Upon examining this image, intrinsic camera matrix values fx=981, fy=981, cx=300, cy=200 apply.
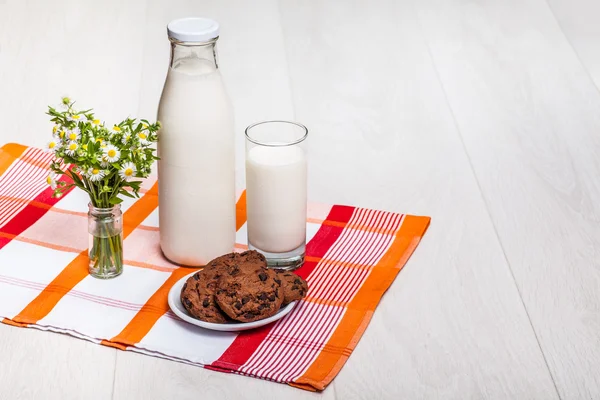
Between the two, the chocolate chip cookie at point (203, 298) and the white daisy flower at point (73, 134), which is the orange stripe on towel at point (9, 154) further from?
the chocolate chip cookie at point (203, 298)

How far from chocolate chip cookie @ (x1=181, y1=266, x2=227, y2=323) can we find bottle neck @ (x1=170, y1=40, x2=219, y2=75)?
0.92 ft

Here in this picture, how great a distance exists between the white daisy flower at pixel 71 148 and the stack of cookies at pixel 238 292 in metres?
0.23

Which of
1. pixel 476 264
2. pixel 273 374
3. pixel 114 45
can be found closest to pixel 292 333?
pixel 273 374

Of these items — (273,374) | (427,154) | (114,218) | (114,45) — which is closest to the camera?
(273,374)

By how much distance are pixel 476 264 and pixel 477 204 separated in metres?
0.22

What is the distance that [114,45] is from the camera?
2340mm

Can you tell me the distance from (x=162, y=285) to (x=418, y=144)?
72cm

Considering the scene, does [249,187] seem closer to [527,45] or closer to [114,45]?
[114,45]

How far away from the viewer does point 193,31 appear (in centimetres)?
130

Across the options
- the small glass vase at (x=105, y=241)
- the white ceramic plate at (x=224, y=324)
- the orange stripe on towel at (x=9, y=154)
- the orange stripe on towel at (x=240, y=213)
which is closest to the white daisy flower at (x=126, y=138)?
the small glass vase at (x=105, y=241)

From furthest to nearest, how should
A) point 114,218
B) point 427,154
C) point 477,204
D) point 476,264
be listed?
point 427,154 < point 477,204 < point 476,264 < point 114,218

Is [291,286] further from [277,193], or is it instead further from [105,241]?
[105,241]

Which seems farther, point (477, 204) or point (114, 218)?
point (477, 204)

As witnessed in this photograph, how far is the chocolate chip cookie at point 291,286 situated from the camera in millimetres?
1300
